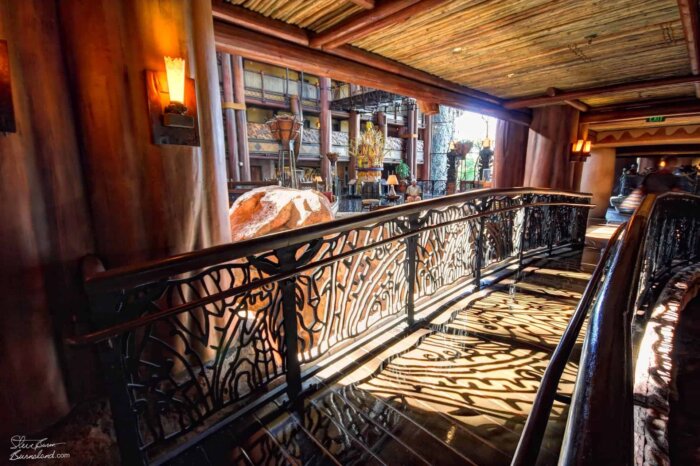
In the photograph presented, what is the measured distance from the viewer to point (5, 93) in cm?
162

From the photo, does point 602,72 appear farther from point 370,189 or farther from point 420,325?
point 370,189

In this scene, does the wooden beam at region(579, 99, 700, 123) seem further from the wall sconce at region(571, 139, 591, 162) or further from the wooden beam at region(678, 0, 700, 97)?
the wooden beam at region(678, 0, 700, 97)

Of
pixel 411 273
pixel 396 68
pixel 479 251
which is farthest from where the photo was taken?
pixel 396 68

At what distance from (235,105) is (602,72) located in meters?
14.1

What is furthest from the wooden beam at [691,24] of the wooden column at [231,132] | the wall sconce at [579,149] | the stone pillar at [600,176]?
the wooden column at [231,132]

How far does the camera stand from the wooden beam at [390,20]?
2.92 meters

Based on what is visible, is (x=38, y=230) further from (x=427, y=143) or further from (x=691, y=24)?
(x=427, y=143)

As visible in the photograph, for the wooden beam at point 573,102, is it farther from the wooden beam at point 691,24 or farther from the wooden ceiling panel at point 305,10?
the wooden ceiling panel at point 305,10

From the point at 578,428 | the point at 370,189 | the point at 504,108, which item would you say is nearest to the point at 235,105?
the point at 370,189

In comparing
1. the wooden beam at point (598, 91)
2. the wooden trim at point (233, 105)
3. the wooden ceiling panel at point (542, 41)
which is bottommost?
the wooden beam at point (598, 91)

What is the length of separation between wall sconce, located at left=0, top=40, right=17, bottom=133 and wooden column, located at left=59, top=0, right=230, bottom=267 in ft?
1.04

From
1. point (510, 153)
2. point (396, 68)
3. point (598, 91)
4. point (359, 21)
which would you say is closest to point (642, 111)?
point (598, 91)

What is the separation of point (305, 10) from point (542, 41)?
2.95 metres

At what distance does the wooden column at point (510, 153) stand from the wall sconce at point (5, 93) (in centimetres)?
865
